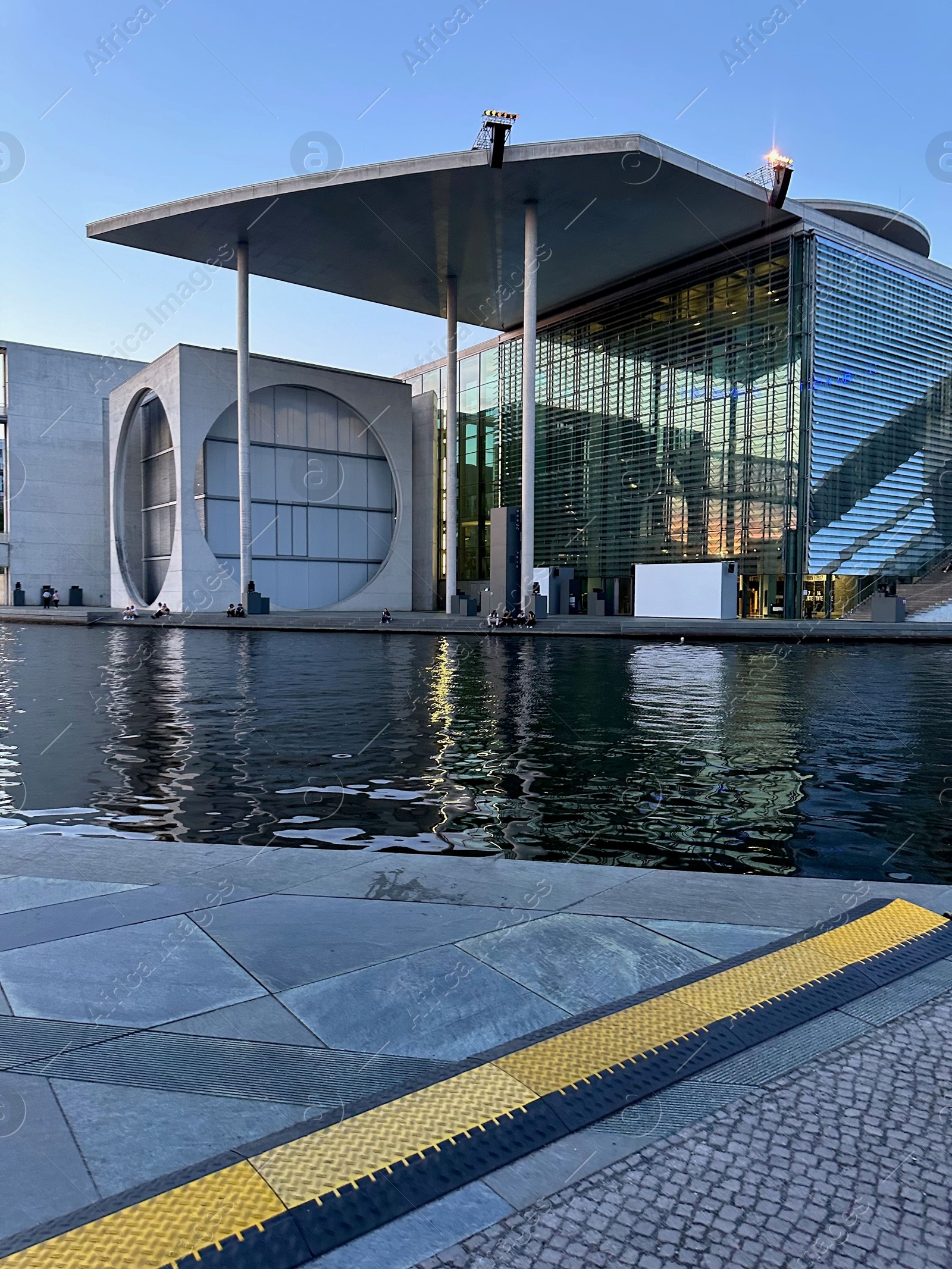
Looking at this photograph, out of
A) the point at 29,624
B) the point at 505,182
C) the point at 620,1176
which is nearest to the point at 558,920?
the point at 620,1176

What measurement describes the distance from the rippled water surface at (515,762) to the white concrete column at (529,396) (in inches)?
768

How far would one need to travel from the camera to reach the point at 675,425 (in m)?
42.2

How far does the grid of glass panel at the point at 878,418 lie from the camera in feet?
122

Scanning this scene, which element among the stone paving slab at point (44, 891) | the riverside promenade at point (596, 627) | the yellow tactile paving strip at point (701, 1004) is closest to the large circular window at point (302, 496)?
the riverside promenade at point (596, 627)

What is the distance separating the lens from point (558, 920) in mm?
4309

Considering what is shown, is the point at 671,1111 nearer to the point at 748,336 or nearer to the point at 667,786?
the point at 667,786

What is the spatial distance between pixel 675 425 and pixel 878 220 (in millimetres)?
12936

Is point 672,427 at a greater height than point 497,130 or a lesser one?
lesser

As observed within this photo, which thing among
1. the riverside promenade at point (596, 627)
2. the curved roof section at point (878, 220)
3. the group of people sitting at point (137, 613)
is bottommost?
the riverside promenade at point (596, 627)

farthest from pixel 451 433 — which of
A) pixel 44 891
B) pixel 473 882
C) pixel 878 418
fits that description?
pixel 44 891

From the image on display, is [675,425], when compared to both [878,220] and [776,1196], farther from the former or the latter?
[776,1196]

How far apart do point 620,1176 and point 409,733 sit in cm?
839

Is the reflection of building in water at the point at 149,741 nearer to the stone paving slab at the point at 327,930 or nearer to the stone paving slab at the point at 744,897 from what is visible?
the stone paving slab at the point at 327,930

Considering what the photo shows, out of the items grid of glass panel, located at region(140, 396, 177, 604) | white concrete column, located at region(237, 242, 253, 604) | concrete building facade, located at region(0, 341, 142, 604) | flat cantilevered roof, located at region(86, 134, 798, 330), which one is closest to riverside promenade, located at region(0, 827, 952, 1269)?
flat cantilevered roof, located at region(86, 134, 798, 330)
